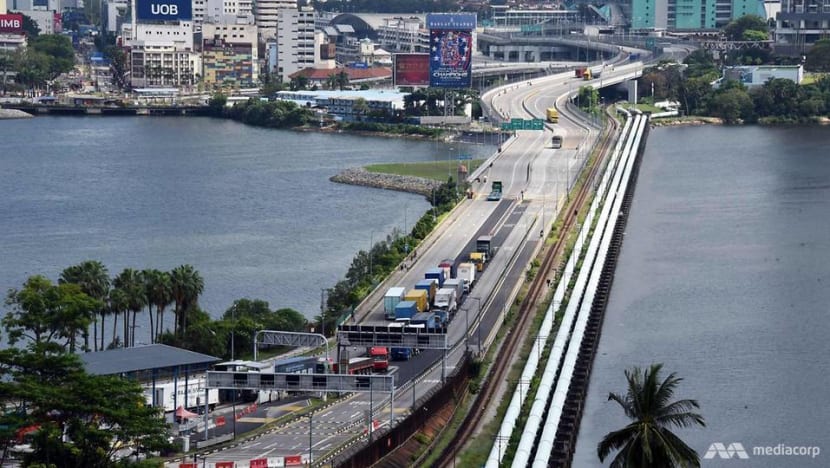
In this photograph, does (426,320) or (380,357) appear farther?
(426,320)

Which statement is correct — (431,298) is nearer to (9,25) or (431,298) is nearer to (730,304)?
(730,304)

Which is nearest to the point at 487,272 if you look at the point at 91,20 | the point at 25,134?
the point at 25,134

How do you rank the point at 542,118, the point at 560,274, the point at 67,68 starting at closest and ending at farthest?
the point at 560,274, the point at 542,118, the point at 67,68

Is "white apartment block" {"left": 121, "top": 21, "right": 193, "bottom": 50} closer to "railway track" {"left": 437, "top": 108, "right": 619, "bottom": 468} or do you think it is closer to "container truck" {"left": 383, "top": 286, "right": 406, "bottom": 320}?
"railway track" {"left": 437, "top": 108, "right": 619, "bottom": 468}

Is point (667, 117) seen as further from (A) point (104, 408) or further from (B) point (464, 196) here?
(A) point (104, 408)

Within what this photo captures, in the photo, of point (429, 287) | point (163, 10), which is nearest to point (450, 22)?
point (163, 10)

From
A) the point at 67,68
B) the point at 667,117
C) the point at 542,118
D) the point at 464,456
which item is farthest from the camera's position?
the point at 67,68
